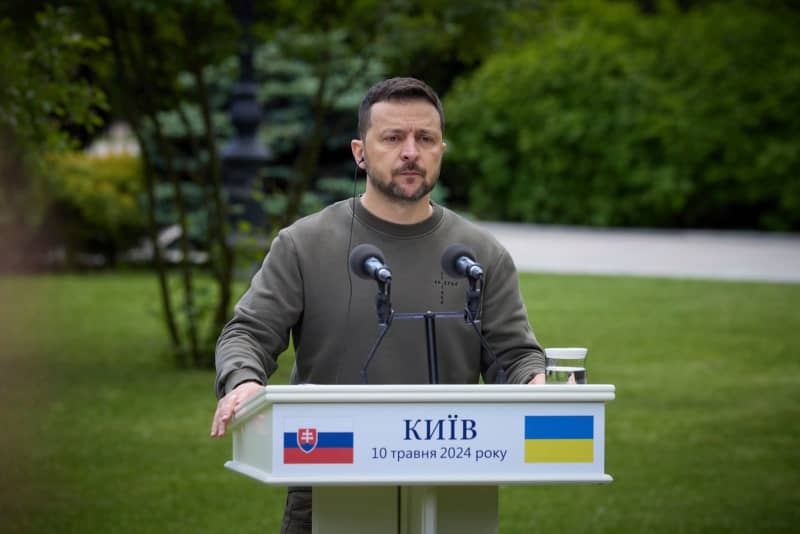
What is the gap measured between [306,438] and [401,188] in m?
1.04

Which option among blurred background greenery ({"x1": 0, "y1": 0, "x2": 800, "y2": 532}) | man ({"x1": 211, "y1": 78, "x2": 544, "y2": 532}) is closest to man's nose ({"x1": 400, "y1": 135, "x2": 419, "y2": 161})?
man ({"x1": 211, "y1": 78, "x2": 544, "y2": 532})

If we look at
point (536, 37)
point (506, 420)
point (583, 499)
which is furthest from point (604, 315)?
point (506, 420)

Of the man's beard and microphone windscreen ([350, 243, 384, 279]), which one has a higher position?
the man's beard

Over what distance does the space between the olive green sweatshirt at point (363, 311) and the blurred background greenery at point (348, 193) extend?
3659mm

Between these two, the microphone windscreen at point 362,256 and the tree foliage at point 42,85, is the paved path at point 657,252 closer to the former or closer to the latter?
the tree foliage at point 42,85

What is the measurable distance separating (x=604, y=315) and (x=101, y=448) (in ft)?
26.7

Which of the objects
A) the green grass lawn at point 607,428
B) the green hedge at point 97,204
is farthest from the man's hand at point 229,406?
the green hedge at point 97,204

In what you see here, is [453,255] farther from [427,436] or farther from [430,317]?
[427,436]

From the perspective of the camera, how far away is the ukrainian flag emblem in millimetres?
3238

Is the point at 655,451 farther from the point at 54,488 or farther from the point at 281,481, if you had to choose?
the point at 281,481

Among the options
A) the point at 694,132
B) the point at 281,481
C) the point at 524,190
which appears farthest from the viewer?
the point at 524,190

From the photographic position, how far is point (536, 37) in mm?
12672

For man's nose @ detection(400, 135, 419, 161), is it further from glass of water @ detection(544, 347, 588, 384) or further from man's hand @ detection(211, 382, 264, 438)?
man's hand @ detection(211, 382, 264, 438)

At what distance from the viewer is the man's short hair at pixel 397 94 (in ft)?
12.8
